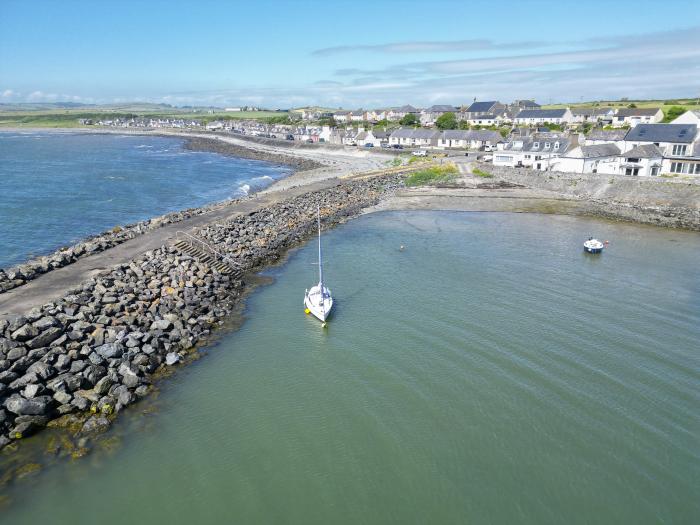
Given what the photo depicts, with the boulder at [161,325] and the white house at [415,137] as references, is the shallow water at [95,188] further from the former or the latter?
the white house at [415,137]

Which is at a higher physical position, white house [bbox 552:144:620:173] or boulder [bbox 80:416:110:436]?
white house [bbox 552:144:620:173]

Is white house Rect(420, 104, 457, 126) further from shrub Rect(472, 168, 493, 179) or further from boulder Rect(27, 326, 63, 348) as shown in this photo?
boulder Rect(27, 326, 63, 348)

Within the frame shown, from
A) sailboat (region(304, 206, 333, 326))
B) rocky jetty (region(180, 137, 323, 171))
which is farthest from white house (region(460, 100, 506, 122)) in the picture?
sailboat (region(304, 206, 333, 326))

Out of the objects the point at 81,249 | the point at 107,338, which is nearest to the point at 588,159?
the point at 81,249

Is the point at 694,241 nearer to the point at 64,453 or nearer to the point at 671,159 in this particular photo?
the point at 671,159

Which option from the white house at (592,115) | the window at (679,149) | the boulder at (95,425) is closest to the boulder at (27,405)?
the boulder at (95,425)

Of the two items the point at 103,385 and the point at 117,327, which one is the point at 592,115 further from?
the point at 103,385

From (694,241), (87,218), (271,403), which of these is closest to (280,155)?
(87,218)
